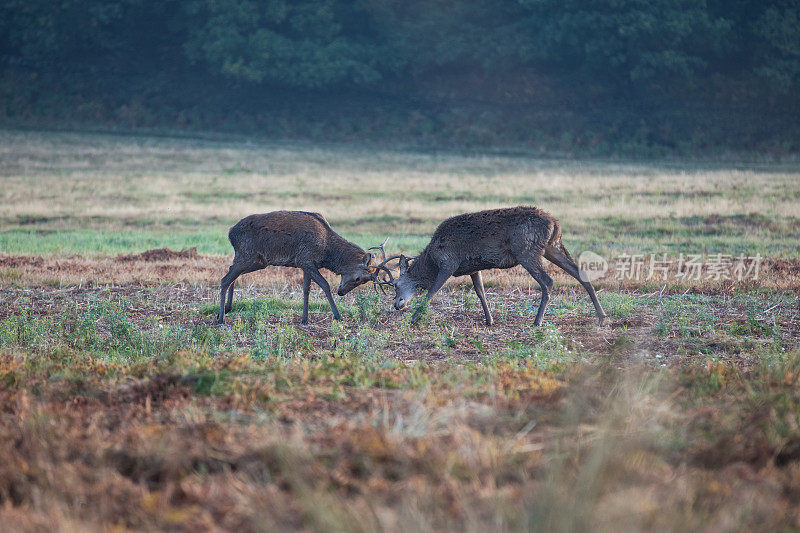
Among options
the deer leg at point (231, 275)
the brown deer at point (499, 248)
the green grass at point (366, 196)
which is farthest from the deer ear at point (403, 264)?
the green grass at point (366, 196)

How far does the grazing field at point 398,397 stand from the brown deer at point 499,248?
520mm

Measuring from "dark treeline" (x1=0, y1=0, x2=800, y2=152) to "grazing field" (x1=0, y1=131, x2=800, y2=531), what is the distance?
29.9 meters

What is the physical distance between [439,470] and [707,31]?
47.7 m

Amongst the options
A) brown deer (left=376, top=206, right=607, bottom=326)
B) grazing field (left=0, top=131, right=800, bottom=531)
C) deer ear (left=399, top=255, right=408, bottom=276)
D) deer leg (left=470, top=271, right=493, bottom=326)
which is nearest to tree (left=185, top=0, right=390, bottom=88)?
grazing field (left=0, top=131, right=800, bottom=531)

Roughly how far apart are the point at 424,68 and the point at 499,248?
43.8 metres

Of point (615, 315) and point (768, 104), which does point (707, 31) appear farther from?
point (615, 315)

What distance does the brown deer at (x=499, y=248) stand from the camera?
1073 centimetres

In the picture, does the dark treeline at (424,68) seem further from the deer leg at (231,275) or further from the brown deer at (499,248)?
the deer leg at (231,275)

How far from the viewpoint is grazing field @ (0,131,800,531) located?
158 inches

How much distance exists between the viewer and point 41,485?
4.34 metres

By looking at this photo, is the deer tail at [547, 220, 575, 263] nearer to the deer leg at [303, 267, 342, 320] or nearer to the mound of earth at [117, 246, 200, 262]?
the deer leg at [303, 267, 342, 320]

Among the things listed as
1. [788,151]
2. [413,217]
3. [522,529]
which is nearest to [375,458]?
[522,529]

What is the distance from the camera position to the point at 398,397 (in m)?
5.80

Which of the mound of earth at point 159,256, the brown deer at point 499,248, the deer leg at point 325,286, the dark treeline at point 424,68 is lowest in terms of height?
the mound of earth at point 159,256
